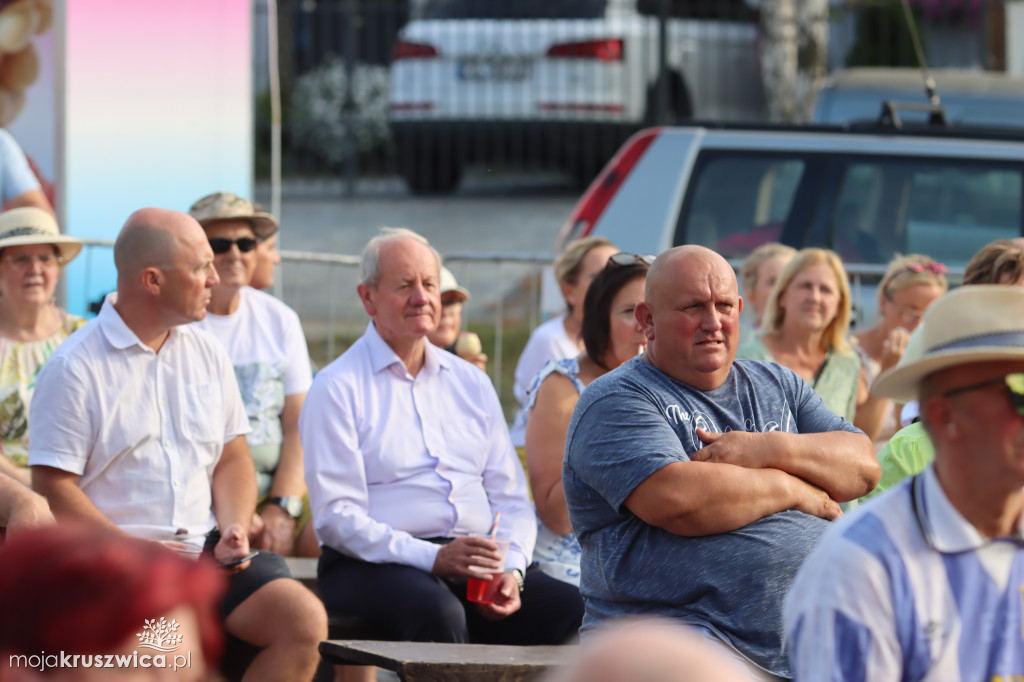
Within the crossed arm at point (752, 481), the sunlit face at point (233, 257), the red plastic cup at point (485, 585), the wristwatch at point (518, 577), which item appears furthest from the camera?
the sunlit face at point (233, 257)

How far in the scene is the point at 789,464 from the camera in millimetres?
3186

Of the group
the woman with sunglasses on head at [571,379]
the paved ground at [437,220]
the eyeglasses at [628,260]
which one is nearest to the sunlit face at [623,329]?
the woman with sunglasses on head at [571,379]

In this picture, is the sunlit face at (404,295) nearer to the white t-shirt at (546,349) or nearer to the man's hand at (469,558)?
the man's hand at (469,558)

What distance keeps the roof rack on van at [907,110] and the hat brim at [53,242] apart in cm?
465

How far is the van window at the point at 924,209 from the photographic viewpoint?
7.21 m

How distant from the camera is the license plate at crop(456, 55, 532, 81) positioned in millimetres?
13984

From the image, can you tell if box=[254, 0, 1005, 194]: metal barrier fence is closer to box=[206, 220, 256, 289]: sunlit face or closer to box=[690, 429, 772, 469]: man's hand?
box=[206, 220, 256, 289]: sunlit face

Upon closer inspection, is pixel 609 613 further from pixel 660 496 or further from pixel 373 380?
pixel 373 380

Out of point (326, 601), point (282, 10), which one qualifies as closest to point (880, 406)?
point (326, 601)

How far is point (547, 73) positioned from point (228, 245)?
9407 millimetres

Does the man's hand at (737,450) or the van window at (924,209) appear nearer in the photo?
the man's hand at (737,450)

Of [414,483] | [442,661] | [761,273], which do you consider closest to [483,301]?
[761,273]

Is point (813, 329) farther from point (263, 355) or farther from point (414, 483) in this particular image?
point (263, 355)

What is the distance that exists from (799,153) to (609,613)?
464 cm
